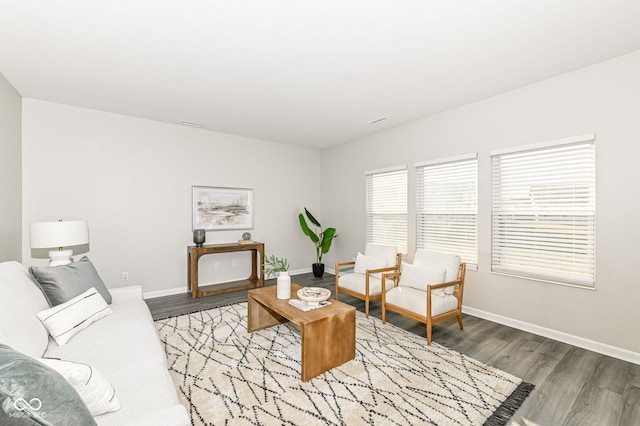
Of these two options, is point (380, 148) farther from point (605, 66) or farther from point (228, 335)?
point (228, 335)

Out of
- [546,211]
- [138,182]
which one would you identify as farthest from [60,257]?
[546,211]

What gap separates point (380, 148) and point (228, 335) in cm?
367

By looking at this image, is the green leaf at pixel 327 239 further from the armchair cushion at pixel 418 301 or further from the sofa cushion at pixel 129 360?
A: the sofa cushion at pixel 129 360

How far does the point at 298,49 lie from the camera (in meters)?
2.51

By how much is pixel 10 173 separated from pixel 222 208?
258cm

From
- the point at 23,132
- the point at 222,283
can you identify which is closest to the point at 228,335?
the point at 222,283

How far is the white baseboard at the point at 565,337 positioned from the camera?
259 centimetres

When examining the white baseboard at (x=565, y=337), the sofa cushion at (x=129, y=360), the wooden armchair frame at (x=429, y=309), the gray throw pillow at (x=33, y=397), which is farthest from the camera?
the wooden armchair frame at (x=429, y=309)

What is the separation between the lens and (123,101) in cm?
368

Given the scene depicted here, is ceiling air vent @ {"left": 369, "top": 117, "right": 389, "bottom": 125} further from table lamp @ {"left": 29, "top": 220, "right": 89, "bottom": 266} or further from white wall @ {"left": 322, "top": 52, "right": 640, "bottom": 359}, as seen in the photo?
table lamp @ {"left": 29, "top": 220, "right": 89, "bottom": 266}

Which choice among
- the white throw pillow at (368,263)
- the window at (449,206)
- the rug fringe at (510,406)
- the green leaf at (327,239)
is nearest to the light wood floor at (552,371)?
the rug fringe at (510,406)

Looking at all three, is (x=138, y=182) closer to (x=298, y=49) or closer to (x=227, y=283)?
(x=227, y=283)

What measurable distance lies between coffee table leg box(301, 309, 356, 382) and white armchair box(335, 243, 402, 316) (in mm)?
1073

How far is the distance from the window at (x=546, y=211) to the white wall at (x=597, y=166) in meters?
0.09
